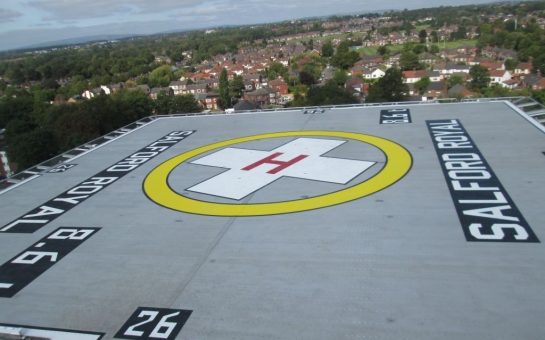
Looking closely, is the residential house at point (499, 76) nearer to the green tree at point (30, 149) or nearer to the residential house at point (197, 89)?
the residential house at point (197, 89)

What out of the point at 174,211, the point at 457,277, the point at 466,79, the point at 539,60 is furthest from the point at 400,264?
the point at 539,60

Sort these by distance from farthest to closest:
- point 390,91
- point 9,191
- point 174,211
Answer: point 390,91
point 9,191
point 174,211

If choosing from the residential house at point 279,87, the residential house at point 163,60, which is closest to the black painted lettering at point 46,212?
the residential house at point 279,87

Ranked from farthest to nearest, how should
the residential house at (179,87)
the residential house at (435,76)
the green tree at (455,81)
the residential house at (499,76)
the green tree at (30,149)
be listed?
the residential house at (179,87), the residential house at (435,76), the residential house at (499,76), the green tree at (455,81), the green tree at (30,149)

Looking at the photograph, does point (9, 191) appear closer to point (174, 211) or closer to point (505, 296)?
point (174, 211)

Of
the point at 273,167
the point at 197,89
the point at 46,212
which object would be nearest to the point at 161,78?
the point at 197,89

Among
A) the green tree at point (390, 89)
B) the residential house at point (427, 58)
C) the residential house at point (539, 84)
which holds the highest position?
the green tree at point (390, 89)
